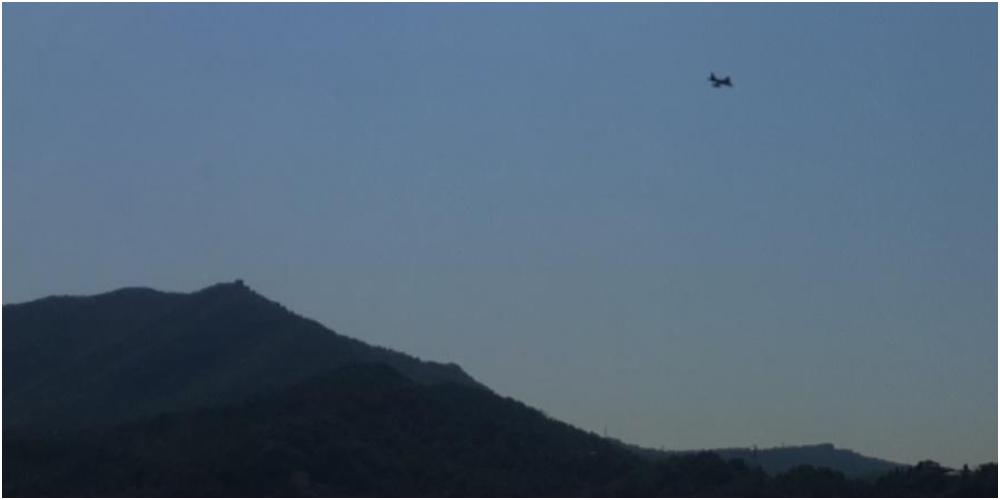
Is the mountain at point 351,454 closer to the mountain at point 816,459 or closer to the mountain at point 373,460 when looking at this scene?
the mountain at point 373,460

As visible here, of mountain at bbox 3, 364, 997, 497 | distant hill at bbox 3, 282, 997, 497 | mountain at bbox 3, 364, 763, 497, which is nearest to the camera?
mountain at bbox 3, 364, 997, 497

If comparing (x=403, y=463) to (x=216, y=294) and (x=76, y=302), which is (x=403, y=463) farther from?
(x=76, y=302)

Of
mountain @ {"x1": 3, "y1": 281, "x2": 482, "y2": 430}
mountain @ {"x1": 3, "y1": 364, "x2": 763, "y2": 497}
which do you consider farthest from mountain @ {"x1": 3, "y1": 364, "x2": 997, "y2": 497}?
mountain @ {"x1": 3, "y1": 281, "x2": 482, "y2": 430}

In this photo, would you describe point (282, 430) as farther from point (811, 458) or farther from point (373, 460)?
point (811, 458)

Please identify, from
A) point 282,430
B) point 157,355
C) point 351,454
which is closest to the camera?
point 351,454

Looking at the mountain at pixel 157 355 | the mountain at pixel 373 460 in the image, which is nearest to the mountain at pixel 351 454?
the mountain at pixel 373 460

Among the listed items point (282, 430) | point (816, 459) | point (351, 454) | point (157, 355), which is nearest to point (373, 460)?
point (351, 454)

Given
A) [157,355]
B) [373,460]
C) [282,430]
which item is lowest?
[373,460]

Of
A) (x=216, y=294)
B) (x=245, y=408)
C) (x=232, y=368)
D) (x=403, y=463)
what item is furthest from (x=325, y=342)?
(x=403, y=463)

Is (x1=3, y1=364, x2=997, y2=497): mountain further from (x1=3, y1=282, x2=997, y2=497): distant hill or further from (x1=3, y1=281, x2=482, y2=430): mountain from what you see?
(x1=3, y1=281, x2=482, y2=430): mountain
